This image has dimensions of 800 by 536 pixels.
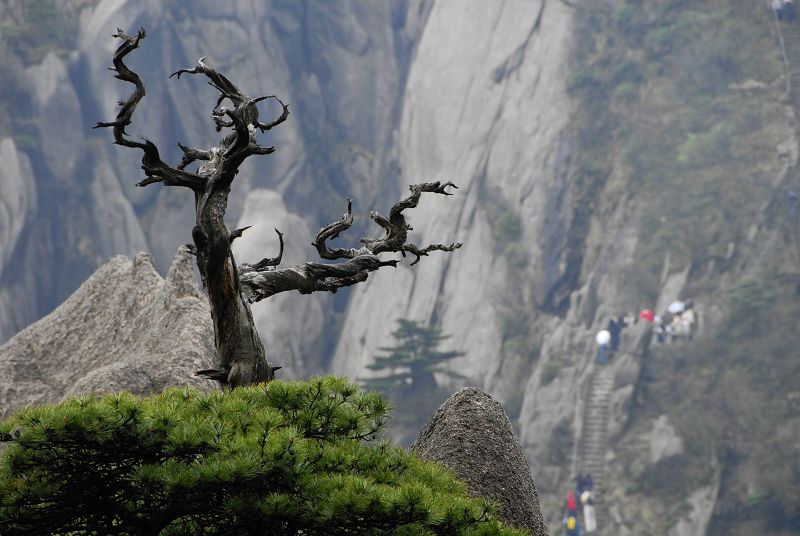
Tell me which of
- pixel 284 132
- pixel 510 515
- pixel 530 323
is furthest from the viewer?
pixel 284 132

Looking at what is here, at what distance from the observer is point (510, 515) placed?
10.5 m

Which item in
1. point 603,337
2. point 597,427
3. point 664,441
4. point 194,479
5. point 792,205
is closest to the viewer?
point 194,479

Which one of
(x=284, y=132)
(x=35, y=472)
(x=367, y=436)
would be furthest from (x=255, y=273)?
(x=284, y=132)

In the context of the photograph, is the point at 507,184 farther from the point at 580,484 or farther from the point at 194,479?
the point at 194,479

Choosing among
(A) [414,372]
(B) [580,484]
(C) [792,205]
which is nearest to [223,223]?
(B) [580,484]

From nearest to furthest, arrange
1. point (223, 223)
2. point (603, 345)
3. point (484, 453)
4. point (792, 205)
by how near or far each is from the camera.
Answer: point (223, 223), point (484, 453), point (603, 345), point (792, 205)

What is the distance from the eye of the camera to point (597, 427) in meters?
55.5

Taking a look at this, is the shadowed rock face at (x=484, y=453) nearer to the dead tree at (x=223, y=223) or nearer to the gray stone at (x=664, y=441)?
the dead tree at (x=223, y=223)

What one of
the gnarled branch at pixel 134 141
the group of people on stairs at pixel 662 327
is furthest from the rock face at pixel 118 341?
the group of people on stairs at pixel 662 327

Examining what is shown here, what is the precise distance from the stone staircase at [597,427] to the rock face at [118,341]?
122 ft

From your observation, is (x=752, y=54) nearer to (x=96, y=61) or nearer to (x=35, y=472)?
(x=96, y=61)

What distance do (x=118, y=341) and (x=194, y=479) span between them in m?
11.4

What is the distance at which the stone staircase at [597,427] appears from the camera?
54062 millimetres

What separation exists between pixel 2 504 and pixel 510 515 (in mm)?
4740
